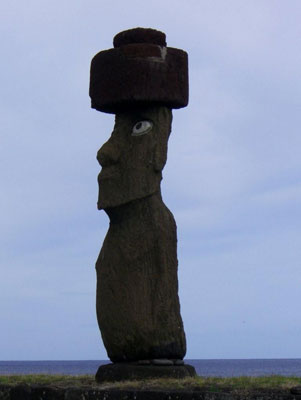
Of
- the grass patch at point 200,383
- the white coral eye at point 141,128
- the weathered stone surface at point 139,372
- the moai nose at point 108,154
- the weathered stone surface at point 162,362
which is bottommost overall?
the grass patch at point 200,383

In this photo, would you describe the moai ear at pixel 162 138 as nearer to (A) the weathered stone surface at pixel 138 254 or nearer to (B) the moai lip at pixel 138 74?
(A) the weathered stone surface at pixel 138 254

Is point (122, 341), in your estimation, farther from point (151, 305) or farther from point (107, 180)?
point (107, 180)

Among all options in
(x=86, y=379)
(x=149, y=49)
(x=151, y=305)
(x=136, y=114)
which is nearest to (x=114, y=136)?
(x=136, y=114)

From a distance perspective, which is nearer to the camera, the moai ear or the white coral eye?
the moai ear

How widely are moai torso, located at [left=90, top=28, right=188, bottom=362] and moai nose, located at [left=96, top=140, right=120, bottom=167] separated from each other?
10mm

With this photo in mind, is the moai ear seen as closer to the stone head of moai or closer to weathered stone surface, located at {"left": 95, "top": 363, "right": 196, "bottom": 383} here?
the stone head of moai

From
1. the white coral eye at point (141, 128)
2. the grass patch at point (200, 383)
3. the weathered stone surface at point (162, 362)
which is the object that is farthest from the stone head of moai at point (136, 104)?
the grass patch at point (200, 383)

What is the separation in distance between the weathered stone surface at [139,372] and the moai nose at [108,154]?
9.71 feet

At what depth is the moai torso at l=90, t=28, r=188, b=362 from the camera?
1145 centimetres

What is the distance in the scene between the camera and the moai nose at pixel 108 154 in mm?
11945

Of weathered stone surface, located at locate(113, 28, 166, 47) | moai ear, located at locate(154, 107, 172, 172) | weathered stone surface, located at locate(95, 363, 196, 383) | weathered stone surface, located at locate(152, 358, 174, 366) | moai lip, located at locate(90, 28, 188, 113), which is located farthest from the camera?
weathered stone surface, located at locate(113, 28, 166, 47)

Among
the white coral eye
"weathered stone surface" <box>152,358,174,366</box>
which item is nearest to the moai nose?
the white coral eye

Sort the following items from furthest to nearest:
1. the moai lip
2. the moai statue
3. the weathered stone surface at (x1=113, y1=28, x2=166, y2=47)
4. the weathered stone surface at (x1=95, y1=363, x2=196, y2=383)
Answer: the weathered stone surface at (x1=113, y1=28, x2=166, y2=47) < the moai lip < the moai statue < the weathered stone surface at (x1=95, y1=363, x2=196, y2=383)

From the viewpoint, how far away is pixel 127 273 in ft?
37.9
